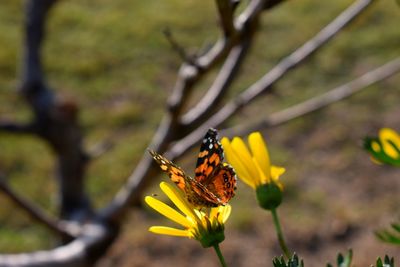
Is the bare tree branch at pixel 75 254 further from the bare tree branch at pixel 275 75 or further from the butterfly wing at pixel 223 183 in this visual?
the butterfly wing at pixel 223 183

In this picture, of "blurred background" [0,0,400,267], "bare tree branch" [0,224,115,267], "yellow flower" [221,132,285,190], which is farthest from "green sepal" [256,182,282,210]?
"blurred background" [0,0,400,267]

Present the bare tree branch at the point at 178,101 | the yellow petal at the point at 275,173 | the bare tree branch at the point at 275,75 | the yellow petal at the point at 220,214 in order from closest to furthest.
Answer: the yellow petal at the point at 220,214 → the yellow petal at the point at 275,173 → the bare tree branch at the point at 178,101 → the bare tree branch at the point at 275,75

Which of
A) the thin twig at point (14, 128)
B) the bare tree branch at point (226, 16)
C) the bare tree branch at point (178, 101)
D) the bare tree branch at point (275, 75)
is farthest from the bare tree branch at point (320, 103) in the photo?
the bare tree branch at point (226, 16)

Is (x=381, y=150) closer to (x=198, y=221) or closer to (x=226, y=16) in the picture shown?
(x=198, y=221)

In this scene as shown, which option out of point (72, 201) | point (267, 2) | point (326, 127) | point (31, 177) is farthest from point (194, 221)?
point (326, 127)

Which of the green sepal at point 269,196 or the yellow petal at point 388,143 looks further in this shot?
the green sepal at point 269,196

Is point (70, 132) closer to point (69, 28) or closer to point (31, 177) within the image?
point (31, 177)
